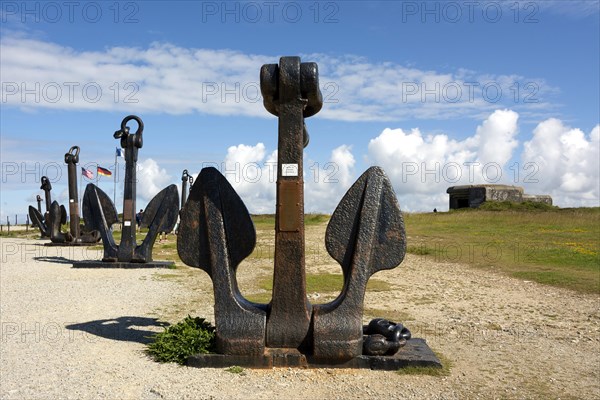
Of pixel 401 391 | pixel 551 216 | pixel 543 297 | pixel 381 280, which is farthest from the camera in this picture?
pixel 551 216

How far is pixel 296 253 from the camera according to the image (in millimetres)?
4848

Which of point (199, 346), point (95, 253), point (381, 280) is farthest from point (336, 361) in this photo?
point (95, 253)

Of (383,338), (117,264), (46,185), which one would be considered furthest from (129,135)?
(46,185)

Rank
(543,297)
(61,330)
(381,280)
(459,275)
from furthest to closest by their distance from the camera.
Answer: (459,275), (381,280), (543,297), (61,330)

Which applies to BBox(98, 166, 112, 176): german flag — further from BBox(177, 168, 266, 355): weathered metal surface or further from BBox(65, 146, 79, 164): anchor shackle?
BBox(177, 168, 266, 355): weathered metal surface

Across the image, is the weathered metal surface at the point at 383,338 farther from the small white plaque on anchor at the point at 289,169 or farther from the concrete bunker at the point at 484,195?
the concrete bunker at the point at 484,195

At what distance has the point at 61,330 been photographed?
6.05 meters

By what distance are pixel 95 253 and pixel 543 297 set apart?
1177cm

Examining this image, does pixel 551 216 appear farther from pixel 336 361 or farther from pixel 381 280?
pixel 336 361

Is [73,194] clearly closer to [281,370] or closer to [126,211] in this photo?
[126,211]

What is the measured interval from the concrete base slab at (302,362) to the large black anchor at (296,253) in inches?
0.5

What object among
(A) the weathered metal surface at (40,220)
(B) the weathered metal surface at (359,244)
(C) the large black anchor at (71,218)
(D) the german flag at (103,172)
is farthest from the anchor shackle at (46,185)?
(B) the weathered metal surface at (359,244)

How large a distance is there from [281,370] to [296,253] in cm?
100

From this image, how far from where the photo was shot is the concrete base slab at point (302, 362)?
4680 millimetres
